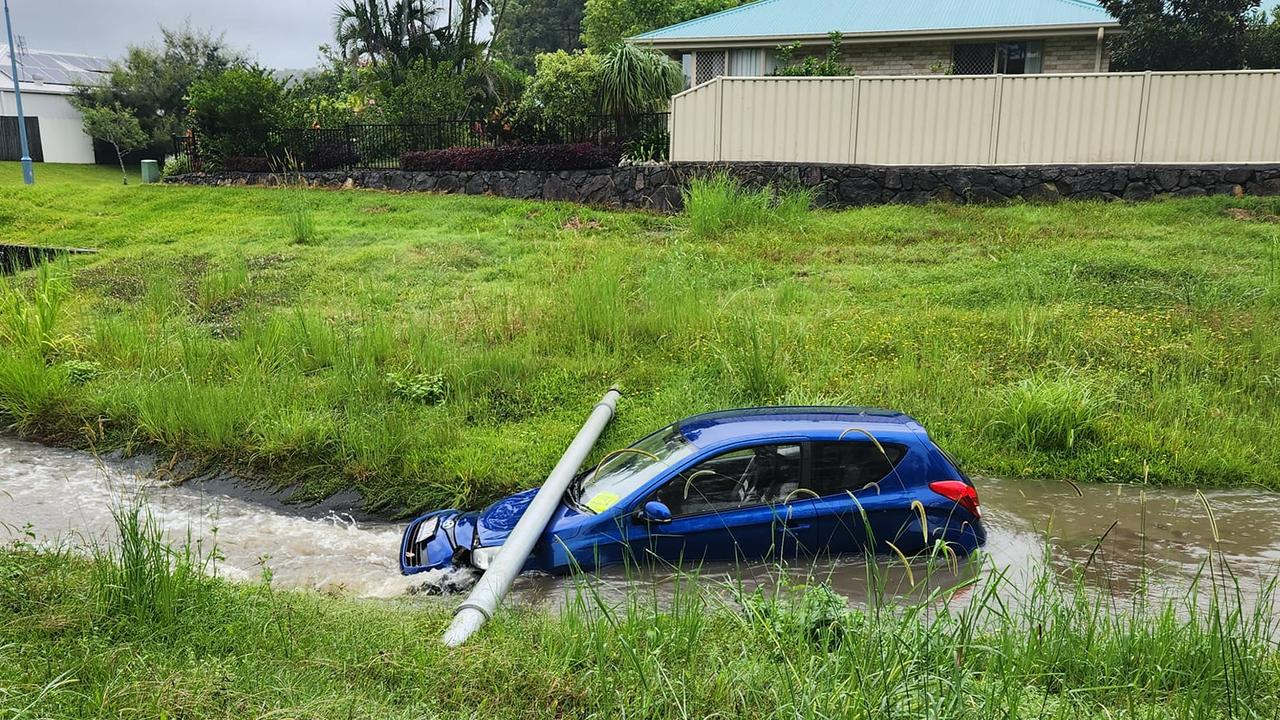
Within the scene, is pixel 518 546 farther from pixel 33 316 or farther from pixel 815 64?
pixel 815 64

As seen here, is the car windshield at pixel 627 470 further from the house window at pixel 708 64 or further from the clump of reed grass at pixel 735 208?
the house window at pixel 708 64

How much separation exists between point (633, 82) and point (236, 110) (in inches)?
477

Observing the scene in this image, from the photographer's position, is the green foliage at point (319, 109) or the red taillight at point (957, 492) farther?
the green foliage at point (319, 109)

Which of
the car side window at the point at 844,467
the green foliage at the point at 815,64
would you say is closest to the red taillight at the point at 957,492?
the car side window at the point at 844,467

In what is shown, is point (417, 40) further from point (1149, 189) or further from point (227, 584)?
point (227, 584)

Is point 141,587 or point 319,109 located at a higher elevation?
point 319,109

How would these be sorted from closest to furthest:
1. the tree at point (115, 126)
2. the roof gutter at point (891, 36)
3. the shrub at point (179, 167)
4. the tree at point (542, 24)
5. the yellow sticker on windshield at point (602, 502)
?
the yellow sticker on windshield at point (602, 502) < the roof gutter at point (891, 36) < the shrub at point (179, 167) < the tree at point (115, 126) < the tree at point (542, 24)

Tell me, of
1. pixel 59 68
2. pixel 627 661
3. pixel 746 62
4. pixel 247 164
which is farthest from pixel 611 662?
Answer: pixel 59 68

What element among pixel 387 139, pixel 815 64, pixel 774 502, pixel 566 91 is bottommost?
pixel 774 502

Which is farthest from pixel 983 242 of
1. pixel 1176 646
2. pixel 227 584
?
pixel 227 584

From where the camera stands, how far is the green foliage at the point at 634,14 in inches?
1821

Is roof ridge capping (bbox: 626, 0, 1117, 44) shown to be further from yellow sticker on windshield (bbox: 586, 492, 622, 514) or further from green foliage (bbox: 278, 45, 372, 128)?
yellow sticker on windshield (bbox: 586, 492, 622, 514)

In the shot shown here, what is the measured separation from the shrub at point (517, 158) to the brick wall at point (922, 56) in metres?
8.25

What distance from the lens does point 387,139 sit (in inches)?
1013
